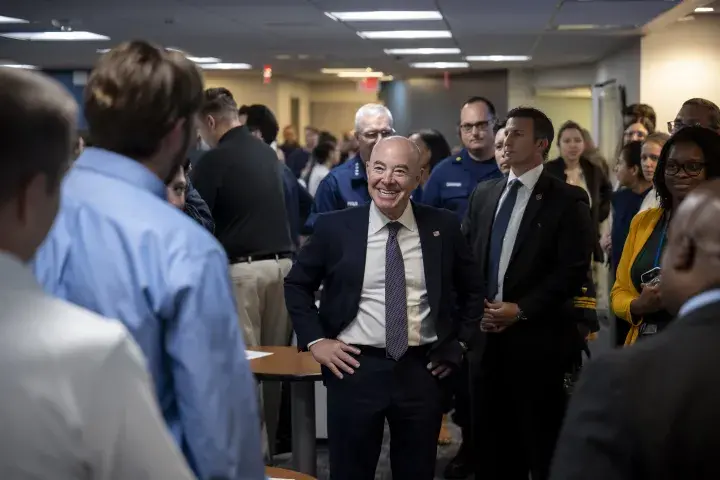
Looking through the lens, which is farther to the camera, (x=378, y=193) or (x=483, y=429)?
(x=483, y=429)

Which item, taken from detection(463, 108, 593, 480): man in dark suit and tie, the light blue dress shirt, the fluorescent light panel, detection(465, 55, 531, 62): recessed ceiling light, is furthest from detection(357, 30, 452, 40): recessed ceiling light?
the light blue dress shirt

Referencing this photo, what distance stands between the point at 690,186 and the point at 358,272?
117cm

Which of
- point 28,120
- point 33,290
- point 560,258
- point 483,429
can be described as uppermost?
point 28,120

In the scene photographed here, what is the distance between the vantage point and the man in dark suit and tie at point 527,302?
425 cm

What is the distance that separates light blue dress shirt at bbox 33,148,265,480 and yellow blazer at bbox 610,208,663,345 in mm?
2216

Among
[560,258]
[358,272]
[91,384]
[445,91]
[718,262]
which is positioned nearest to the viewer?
[91,384]

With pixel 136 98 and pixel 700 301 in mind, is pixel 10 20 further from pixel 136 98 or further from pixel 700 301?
pixel 700 301

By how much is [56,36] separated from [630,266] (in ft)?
34.5

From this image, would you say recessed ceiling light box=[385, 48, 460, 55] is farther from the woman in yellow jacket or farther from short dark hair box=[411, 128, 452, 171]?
the woman in yellow jacket

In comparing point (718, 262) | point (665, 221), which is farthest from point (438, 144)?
point (718, 262)

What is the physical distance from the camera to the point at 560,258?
168 inches

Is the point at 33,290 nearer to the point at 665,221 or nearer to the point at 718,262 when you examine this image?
the point at 718,262

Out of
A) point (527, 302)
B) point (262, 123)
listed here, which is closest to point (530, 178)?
point (527, 302)

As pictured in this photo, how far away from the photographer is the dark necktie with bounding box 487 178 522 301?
171 inches
